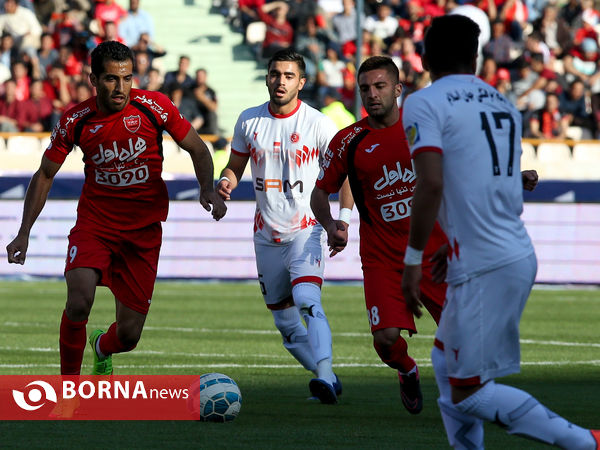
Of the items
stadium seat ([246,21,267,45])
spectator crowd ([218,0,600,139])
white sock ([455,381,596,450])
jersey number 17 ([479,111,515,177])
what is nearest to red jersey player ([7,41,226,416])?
jersey number 17 ([479,111,515,177])

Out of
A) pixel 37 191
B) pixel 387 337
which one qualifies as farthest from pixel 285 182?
pixel 37 191

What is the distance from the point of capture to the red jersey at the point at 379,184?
28.6 feet

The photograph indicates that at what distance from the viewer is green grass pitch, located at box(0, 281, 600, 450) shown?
7566 mm

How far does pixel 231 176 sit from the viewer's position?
32.6 ft

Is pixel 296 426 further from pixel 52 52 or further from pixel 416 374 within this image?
pixel 52 52

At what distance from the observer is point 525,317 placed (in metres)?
15.8

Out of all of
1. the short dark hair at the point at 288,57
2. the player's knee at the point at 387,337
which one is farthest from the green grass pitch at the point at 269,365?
A: the short dark hair at the point at 288,57

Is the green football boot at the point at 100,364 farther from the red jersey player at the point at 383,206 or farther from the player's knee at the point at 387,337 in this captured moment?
the player's knee at the point at 387,337

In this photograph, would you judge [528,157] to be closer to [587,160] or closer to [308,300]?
[587,160]

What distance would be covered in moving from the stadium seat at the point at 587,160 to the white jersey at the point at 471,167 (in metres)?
17.7

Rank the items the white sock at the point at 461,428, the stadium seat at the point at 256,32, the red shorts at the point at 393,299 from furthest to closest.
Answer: the stadium seat at the point at 256,32 < the red shorts at the point at 393,299 < the white sock at the point at 461,428

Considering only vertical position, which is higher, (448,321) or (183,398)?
(448,321)

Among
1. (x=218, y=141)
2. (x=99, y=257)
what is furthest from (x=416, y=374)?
(x=218, y=141)

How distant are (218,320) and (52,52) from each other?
12.3 m
